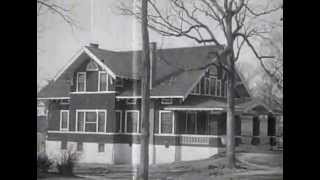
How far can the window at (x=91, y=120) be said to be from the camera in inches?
128

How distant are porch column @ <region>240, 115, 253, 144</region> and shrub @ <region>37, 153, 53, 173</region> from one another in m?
1.28

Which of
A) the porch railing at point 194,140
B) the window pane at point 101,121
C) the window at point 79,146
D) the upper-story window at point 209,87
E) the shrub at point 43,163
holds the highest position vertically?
the upper-story window at point 209,87

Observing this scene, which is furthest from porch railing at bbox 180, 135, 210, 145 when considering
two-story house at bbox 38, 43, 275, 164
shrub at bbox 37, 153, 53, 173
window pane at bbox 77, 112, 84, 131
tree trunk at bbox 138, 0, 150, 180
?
shrub at bbox 37, 153, 53, 173

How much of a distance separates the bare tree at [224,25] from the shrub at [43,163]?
43.3 inches

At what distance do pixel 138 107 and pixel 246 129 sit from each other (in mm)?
675

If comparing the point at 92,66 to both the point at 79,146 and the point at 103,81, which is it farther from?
the point at 79,146

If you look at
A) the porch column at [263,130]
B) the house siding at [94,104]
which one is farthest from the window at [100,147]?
the porch column at [263,130]

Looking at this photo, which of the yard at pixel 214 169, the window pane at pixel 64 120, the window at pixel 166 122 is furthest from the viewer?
the window pane at pixel 64 120

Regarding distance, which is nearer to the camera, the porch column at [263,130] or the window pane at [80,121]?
the porch column at [263,130]

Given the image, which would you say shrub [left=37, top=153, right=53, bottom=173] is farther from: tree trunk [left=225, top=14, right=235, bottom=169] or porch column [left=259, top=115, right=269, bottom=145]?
porch column [left=259, top=115, right=269, bottom=145]

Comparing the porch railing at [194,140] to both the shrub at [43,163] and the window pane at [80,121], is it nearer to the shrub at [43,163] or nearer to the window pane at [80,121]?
the window pane at [80,121]

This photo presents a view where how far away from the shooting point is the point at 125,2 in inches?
130
